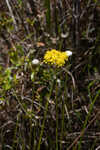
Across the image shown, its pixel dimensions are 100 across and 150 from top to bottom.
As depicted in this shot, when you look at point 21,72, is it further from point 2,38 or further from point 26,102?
point 2,38

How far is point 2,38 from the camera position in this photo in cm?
144

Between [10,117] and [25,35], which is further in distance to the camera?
[25,35]

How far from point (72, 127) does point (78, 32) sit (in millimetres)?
554

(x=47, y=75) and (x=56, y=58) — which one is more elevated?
(x=47, y=75)

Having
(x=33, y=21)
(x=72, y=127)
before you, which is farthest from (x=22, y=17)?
(x=72, y=127)

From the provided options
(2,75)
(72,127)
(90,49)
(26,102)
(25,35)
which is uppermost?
(25,35)

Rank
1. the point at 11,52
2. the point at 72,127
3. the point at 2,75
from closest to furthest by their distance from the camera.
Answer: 1. the point at 72,127
2. the point at 2,75
3. the point at 11,52

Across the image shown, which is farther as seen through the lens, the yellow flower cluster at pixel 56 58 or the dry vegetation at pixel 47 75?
the dry vegetation at pixel 47 75

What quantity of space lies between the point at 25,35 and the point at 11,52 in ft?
0.51

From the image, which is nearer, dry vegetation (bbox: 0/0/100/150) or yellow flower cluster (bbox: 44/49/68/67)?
yellow flower cluster (bbox: 44/49/68/67)

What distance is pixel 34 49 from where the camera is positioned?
4.05ft

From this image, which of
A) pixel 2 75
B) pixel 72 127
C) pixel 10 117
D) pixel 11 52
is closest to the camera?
pixel 72 127

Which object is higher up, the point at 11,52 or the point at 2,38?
the point at 2,38

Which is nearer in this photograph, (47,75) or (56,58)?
(56,58)
